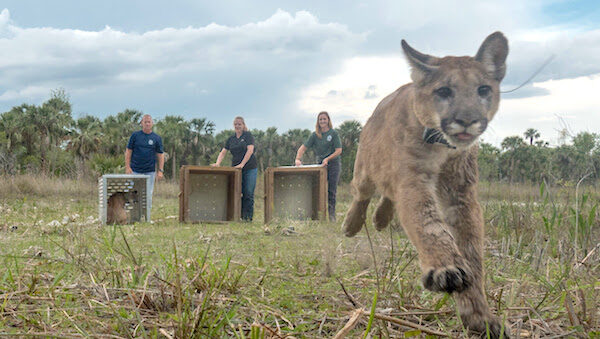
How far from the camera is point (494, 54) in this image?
2.28 meters

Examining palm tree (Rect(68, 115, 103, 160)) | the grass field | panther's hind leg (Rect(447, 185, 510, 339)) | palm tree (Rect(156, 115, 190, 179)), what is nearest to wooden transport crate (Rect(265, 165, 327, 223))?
the grass field

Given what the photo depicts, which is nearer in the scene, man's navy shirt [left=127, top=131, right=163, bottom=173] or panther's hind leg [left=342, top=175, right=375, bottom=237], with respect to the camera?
panther's hind leg [left=342, top=175, right=375, bottom=237]

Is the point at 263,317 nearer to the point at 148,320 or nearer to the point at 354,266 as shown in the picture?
the point at 148,320

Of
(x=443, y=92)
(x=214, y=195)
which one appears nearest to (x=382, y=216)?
(x=443, y=92)

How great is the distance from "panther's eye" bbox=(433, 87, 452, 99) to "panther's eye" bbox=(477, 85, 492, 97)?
0.14m

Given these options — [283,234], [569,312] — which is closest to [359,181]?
[569,312]

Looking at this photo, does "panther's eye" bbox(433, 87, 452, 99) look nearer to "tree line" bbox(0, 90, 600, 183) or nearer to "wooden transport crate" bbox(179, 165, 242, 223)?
"wooden transport crate" bbox(179, 165, 242, 223)

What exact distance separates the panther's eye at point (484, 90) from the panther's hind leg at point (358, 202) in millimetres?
1032

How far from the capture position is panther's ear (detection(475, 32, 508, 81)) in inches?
88.1

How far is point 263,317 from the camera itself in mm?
2213

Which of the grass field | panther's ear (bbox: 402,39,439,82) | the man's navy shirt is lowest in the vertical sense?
the grass field

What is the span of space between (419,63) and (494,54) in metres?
0.35

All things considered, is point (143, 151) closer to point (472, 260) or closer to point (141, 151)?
point (141, 151)

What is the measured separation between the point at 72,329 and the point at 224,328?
0.68 meters
